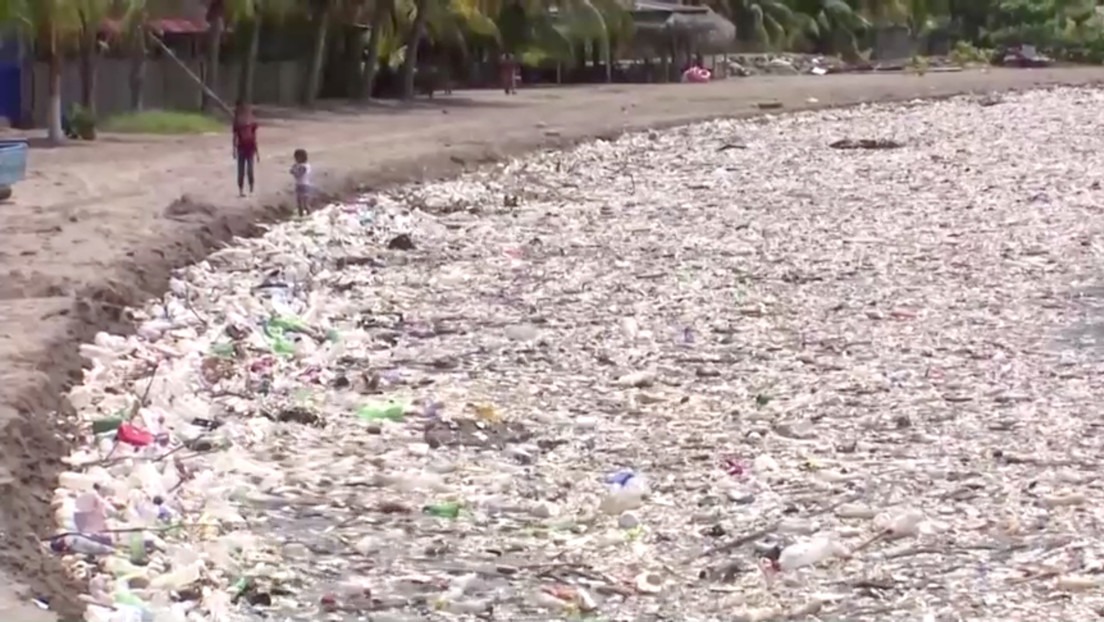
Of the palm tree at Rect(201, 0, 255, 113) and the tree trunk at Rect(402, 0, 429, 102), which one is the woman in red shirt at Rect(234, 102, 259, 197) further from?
the tree trunk at Rect(402, 0, 429, 102)

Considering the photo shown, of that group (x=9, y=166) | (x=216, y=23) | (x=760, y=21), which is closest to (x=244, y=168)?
(x=9, y=166)

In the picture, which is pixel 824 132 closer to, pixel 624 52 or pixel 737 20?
pixel 624 52

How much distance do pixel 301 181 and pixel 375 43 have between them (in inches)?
791

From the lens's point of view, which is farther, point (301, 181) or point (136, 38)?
point (136, 38)

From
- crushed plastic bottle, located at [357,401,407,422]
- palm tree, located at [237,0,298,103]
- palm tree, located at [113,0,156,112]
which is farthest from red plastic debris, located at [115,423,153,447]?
palm tree, located at [237,0,298,103]

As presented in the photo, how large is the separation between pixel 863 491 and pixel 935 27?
64.9 metres

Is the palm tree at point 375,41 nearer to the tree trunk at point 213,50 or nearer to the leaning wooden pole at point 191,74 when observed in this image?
the tree trunk at point 213,50

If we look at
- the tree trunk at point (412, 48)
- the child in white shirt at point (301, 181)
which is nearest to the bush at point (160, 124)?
the tree trunk at point (412, 48)

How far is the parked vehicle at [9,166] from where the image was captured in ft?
68.4

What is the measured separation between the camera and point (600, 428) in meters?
11.6

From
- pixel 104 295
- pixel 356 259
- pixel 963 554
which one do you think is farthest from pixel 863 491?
pixel 356 259

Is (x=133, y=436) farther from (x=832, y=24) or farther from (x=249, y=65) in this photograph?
(x=832, y=24)

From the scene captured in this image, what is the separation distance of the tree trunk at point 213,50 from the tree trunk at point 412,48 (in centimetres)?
441

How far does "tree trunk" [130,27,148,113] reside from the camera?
33.0 metres
